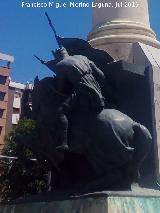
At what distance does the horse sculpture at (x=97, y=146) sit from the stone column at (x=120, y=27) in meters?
2.68

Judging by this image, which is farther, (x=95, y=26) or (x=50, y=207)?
(x=95, y=26)

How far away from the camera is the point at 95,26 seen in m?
10.3

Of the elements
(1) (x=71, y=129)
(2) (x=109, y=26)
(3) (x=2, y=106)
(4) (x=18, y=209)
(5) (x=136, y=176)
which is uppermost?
(3) (x=2, y=106)

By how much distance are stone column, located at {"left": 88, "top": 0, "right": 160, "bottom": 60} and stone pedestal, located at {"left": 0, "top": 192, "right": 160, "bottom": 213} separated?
3.77 meters

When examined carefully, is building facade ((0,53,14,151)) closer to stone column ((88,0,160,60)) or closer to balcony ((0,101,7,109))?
balcony ((0,101,7,109))

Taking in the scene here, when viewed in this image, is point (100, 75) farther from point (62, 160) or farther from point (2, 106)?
point (2, 106)

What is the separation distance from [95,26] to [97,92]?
4047 millimetres

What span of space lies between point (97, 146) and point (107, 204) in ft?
3.46

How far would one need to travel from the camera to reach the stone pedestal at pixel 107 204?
548cm

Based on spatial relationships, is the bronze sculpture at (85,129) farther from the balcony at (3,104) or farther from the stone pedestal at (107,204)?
the balcony at (3,104)

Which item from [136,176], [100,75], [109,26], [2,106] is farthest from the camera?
[2,106]

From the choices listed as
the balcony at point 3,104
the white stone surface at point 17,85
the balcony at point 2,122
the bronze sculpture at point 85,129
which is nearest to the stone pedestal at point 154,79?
the bronze sculpture at point 85,129

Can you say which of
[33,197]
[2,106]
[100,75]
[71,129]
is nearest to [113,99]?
[100,75]

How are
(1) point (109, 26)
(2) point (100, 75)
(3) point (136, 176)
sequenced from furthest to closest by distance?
(1) point (109, 26), (2) point (100, 75), (3) point (136, 176)
